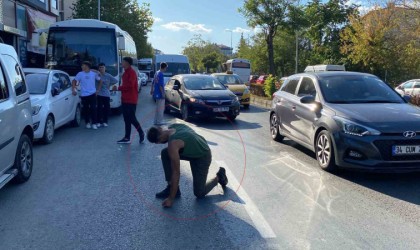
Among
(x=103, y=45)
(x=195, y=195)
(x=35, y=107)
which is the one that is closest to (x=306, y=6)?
(x=103, y=45)

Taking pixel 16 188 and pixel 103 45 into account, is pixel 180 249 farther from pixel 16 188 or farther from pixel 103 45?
pixel 103 45

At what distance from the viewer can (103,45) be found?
14352 millimetres

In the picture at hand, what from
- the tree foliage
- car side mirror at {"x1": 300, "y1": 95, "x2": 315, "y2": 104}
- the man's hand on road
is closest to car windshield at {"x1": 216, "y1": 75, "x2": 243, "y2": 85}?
the tree foliage

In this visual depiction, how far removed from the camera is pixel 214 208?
5.16 m

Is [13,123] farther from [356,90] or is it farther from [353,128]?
[356,90]

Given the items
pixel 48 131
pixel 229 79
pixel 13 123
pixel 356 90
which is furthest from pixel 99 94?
pixel 229 79

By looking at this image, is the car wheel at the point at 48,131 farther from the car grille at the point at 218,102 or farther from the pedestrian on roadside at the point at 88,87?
the car grille at the point at 218,102

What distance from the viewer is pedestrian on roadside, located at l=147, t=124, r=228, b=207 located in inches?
196

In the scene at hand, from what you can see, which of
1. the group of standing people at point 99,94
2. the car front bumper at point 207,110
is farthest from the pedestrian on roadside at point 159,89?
the car front bumper at point 207,110

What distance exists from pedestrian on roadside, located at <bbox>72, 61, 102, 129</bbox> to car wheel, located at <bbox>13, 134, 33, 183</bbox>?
16.2 ft

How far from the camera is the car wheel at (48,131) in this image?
9.25 metres

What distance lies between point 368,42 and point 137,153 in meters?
25.1

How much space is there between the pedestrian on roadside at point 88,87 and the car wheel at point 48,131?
1.83m

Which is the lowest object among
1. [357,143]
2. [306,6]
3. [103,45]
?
[357,143]
